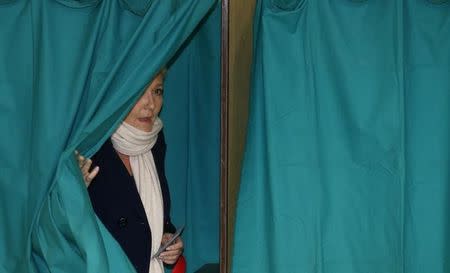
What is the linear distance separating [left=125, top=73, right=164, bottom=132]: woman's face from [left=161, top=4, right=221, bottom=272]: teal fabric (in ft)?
0.86

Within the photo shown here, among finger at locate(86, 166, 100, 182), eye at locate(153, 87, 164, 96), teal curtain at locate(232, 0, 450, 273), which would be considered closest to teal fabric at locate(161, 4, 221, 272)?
eye at locate(153, 87, 164, 96)

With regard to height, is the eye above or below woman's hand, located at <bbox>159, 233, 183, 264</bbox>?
above

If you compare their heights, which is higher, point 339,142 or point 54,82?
point 54,82

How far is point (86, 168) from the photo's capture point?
1715mm

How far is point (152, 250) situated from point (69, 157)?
43cm

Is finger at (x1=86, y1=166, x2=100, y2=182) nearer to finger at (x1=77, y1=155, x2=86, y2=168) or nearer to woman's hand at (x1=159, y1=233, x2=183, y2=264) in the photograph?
finger at (x1=77, y1=155, x2=86, y2=168)

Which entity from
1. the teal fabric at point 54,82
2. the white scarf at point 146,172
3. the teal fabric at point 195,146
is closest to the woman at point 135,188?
the white scarf at point 146,172

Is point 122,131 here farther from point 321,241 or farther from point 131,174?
point 321,241

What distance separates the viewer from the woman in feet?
5.91

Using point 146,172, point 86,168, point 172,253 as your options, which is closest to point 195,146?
point 146,172

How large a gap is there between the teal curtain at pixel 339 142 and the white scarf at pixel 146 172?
0.26 metres

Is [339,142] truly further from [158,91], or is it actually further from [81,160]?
[81,160]

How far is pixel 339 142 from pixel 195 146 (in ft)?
1.98

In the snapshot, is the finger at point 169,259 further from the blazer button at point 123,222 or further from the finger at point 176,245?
the blazer button at point 123,222
